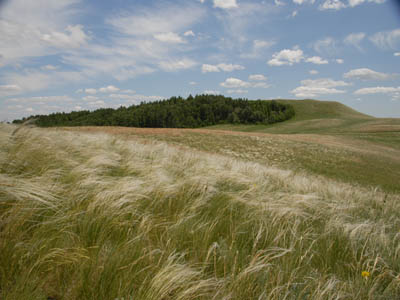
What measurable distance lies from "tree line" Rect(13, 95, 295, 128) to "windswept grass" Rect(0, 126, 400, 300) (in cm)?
8315

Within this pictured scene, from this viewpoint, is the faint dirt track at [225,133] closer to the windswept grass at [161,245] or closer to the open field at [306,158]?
the open field at [306,158]

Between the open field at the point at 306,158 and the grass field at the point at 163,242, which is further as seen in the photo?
the open field at the point at 306,158

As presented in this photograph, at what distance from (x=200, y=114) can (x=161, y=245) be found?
3965 inches

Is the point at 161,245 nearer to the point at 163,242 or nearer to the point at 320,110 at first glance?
the point at 163,242

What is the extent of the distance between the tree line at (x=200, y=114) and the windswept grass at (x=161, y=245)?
83150 millimetres

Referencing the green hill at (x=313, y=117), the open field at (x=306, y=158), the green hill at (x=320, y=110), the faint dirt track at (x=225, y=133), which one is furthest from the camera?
the green hill at (x=320, y=110)

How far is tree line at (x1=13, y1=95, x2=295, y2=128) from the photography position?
86.6 m

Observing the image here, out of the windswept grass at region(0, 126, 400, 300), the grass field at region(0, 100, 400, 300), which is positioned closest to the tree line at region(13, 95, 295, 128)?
the grass field at region(0, 100, 400, 300)

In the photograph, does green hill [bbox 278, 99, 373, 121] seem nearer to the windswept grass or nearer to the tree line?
the tree line

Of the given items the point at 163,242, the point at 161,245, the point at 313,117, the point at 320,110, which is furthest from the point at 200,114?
the point at 161,245

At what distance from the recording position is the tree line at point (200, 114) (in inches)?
3410

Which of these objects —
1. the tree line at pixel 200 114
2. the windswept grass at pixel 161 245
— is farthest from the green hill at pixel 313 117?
the windswept grass at pixel 161 245

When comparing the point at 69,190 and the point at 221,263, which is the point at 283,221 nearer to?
the point at 221,263

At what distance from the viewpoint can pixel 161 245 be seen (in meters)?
1.67
